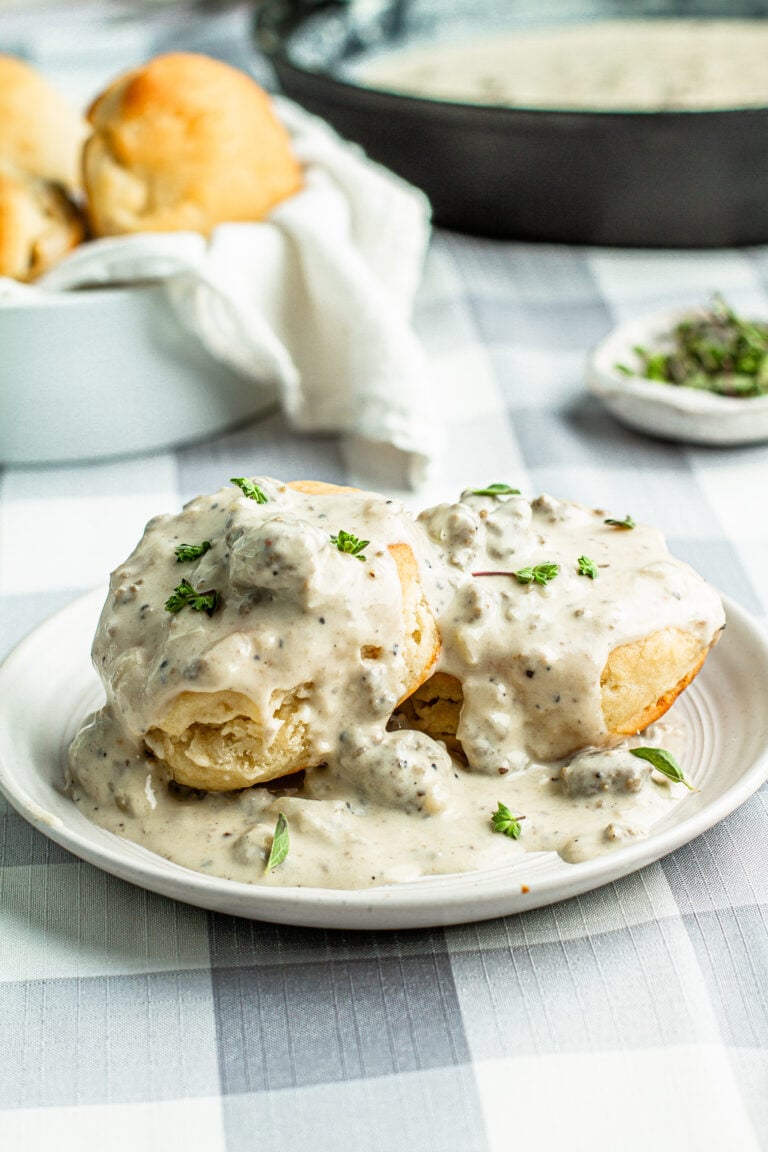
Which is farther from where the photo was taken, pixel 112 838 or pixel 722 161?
pixel 722 161

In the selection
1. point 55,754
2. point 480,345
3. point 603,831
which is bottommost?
point 480,345

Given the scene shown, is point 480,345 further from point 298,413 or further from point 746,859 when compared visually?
point 746,859

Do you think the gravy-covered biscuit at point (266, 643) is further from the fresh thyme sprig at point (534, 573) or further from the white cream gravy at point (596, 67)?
the white cream gravy at point (596, 67)

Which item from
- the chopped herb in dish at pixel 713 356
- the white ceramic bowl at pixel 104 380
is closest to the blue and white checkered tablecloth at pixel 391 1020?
the white ceramic bowl at pixel 104 380

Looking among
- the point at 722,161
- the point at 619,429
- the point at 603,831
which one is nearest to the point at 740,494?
the point at 619,429

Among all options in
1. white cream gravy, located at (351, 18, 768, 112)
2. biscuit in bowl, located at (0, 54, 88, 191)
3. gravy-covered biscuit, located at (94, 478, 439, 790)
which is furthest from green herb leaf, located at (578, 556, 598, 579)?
white cream gravy, located at (351, 18, 768, 112)

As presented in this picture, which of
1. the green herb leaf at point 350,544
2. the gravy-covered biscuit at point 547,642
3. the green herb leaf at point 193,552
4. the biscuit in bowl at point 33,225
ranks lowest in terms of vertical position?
the biscuit in bowl at point 33,225

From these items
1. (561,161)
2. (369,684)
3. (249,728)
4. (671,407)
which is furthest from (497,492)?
(561,161)
